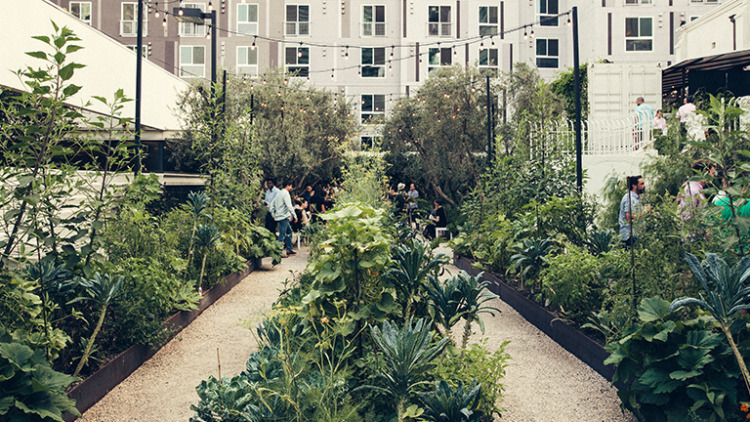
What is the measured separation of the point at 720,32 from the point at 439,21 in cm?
1577

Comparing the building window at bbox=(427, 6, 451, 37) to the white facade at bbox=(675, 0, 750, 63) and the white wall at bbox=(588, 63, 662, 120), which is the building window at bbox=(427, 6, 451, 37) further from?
the white wall at bbox=(588, 63, 662, 120)

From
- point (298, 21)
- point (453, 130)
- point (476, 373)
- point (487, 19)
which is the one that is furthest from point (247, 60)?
point (476, 373)

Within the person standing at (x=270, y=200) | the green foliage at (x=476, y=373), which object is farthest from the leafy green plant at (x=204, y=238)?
the person standing at (x=270, y=200)

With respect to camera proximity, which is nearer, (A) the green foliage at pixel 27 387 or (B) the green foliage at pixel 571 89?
(A) the green foliage at pixel 27 387

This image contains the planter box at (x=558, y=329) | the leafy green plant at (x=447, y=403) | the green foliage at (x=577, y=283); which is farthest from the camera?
the green foliage at (x=577, y=283)

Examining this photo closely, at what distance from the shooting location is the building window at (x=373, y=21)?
3203cm

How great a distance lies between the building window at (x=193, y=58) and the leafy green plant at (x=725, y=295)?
30.7 metres

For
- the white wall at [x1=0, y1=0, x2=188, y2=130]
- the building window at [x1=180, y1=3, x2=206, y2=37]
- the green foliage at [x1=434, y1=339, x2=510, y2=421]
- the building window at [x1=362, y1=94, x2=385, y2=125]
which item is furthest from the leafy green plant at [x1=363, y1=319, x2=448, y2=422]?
the building window at [x1=180, y1=3, x2=206, y2=37]

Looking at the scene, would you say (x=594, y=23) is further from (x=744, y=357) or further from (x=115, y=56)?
(x=744, y=357)

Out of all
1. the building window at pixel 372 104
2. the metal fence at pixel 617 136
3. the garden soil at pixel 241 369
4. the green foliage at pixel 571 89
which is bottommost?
the garden soil at pixel 241 369

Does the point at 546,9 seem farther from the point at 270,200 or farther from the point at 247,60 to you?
the point at 270,200

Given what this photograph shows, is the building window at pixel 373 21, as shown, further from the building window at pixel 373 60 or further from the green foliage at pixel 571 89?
the green foliage at pixel 571 89

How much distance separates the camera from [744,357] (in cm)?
345

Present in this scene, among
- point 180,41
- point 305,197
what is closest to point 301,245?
point 305,197
